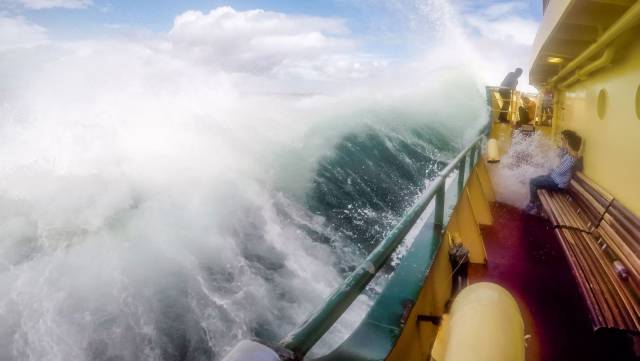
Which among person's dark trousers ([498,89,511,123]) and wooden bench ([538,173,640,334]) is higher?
person's dark trousers ([498,89,511,123])

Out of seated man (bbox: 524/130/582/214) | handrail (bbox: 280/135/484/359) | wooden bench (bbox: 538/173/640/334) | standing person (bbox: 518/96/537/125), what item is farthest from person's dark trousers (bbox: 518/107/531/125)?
handrail (bbox: 280/135/484/359)

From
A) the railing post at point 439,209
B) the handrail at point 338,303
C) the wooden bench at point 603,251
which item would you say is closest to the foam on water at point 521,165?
the wooden bench at point 603,251

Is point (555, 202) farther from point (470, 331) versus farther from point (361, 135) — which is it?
point (361, 135)

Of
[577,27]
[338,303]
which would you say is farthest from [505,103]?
[338,303]

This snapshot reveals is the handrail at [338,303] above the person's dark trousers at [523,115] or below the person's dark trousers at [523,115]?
below

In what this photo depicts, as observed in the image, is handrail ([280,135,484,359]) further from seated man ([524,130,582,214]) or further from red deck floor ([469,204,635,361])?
seated man ([524,130,582,214])

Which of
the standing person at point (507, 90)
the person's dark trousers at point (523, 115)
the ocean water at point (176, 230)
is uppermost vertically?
the standing person at point (507, 90)

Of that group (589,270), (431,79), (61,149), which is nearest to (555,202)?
(589,270)

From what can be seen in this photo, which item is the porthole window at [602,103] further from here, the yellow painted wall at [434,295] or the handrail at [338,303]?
the handrail at [338,303]
